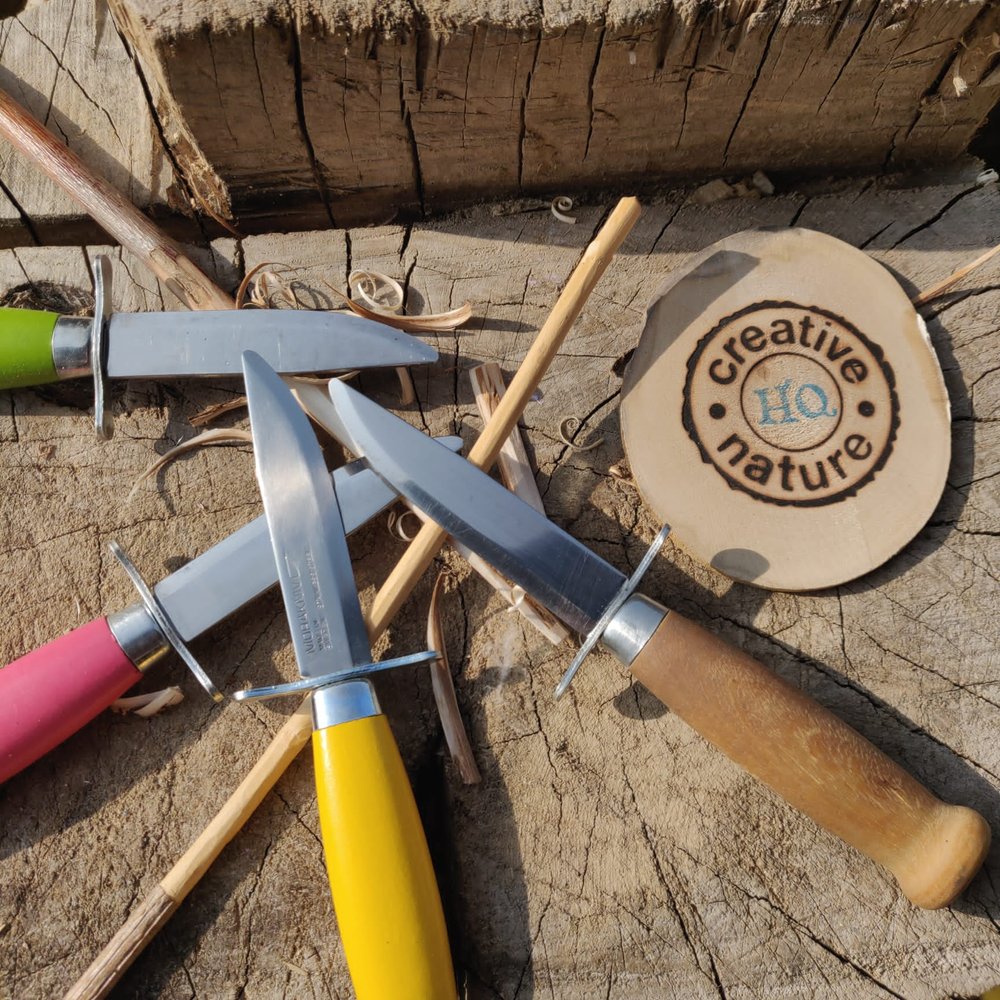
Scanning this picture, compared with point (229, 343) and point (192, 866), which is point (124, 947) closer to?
point (192, 866)

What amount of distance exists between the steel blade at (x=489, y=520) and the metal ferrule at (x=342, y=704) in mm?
264

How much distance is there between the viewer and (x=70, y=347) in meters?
1.31

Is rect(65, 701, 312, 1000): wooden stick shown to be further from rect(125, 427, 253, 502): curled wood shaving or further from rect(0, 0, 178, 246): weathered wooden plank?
rect(0, 0, 178, 246): weathered wooden plank

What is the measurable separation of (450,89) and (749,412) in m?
0.73

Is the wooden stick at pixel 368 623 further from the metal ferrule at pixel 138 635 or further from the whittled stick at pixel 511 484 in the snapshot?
the metal ferrule at pixel 138 635

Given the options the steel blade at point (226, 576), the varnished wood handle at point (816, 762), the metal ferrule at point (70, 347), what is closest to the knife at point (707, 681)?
the varnished wood handle at point (816, 762)

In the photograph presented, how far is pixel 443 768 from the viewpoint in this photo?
4.14 ft

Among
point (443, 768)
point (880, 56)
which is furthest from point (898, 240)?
point (443, 768)

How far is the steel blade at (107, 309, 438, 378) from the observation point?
1.32 meters

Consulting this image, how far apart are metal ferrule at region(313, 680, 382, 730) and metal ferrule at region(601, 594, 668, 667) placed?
0.35m

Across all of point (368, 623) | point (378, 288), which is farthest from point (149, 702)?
point (378, 288)

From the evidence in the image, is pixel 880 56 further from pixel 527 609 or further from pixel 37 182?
pixel 37 182

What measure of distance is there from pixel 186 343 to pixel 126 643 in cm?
49

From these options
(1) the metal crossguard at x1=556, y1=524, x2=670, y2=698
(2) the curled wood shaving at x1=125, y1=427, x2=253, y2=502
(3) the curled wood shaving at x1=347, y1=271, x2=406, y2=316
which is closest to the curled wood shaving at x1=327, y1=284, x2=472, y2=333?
(3) the curled wood shaving at x1=347, y1=271, x2=406, y2=316
